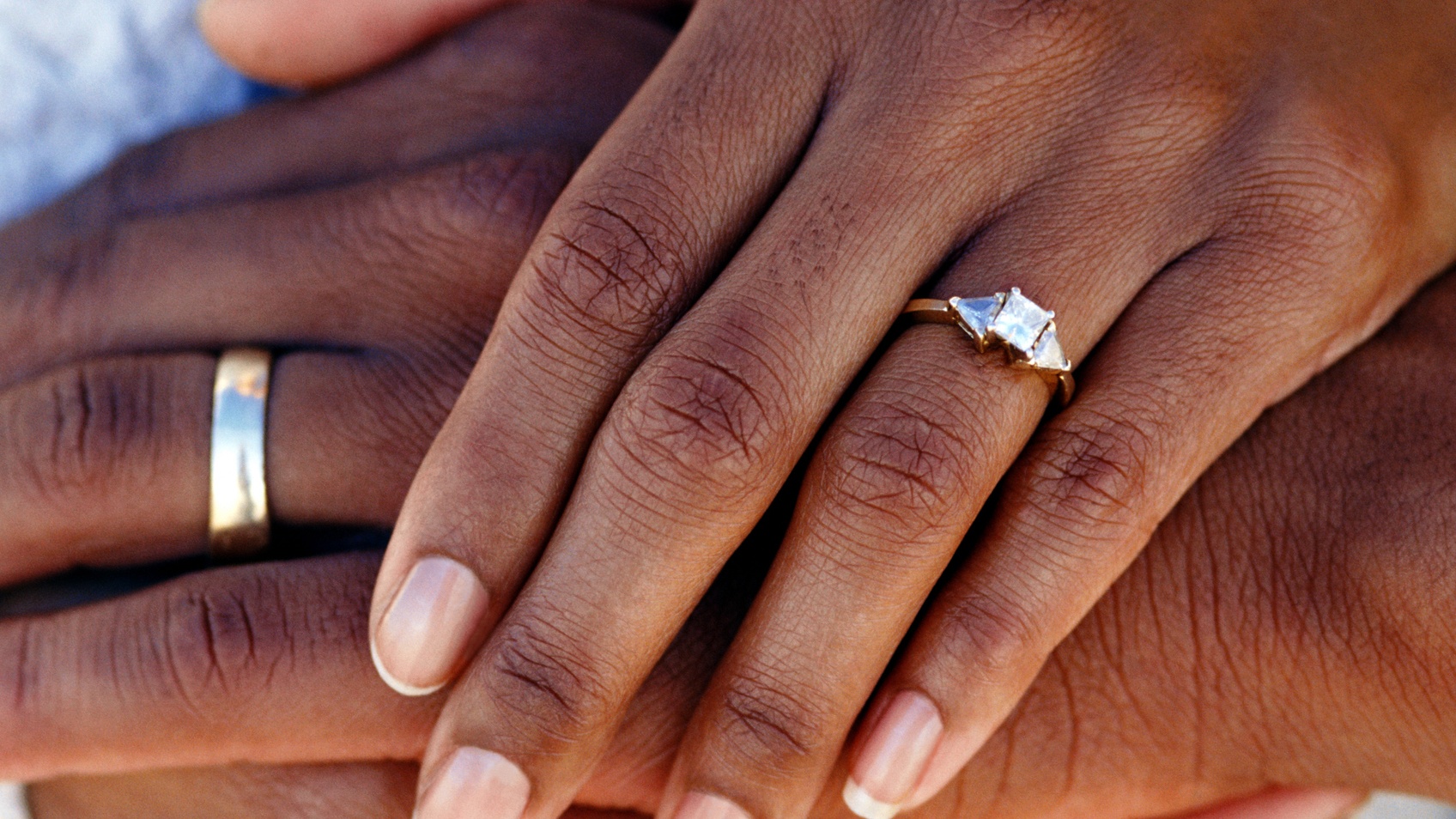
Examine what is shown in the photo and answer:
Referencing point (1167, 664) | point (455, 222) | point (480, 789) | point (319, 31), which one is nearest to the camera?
point (480, 789)

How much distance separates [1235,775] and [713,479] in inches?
25.1

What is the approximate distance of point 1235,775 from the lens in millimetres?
1127

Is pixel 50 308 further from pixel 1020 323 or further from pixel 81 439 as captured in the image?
pixel 1020 323

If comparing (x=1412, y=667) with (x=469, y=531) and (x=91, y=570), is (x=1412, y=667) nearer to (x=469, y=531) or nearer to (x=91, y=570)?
(x=469, y=531)

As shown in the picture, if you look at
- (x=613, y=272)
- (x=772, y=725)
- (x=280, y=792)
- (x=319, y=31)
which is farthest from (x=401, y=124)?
(x=772, y=725)

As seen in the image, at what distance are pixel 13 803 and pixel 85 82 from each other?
0.84m

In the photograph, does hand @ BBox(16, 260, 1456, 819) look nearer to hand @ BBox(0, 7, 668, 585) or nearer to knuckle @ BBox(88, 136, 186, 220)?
hand @ BBox(0, 7, 668, 585)

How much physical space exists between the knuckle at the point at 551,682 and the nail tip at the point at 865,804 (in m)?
0.22

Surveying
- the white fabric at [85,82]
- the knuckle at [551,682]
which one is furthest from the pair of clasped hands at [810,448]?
the white fabric at [85,82]

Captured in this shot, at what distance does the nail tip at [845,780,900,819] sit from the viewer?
93cm

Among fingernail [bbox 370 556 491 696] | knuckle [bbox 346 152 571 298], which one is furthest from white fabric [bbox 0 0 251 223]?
fingernail [bbox 370 556 491 696]

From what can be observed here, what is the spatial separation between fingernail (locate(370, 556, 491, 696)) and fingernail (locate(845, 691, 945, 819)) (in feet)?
1.08

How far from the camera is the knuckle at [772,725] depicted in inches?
34.9

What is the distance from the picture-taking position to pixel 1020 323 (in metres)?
0.94
